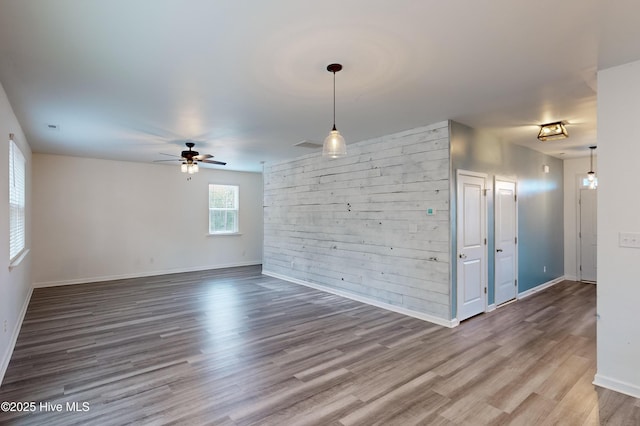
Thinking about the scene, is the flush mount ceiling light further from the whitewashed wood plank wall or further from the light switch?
the light switch

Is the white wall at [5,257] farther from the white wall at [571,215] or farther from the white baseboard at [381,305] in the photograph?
the white wall at [571,215]

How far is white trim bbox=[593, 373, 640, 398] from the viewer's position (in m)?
2.71

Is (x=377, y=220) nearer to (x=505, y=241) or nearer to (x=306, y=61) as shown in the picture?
(x=505, y=241)

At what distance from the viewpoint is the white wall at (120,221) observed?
22.9 ft

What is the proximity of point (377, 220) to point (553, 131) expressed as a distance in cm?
271

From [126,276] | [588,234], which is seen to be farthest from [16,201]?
[588,234]

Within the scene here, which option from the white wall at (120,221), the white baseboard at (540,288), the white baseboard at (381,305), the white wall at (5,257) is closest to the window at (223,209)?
the white wall at (120,221)

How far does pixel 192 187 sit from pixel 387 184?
570 cm

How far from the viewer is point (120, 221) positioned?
7.77 m

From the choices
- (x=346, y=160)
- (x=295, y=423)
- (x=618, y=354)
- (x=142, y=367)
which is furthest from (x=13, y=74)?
(x=618, y=354)

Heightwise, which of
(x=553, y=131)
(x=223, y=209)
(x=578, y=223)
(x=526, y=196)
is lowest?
(x=578, y=223)

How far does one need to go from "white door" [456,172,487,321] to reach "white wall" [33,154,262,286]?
6654mm

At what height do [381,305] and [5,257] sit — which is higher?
[5,257]

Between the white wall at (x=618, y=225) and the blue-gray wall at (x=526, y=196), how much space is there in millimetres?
1698
